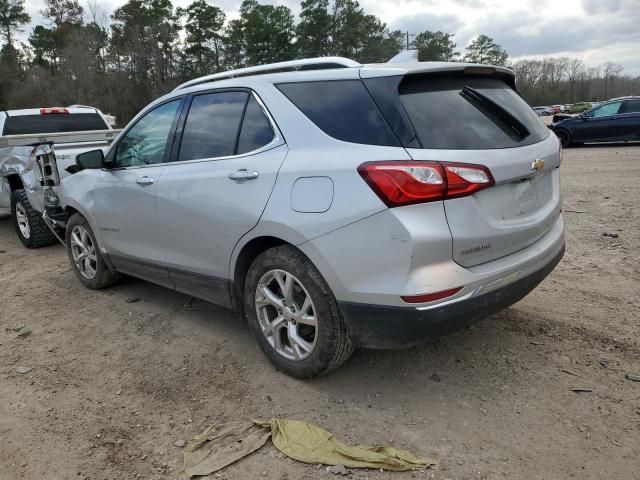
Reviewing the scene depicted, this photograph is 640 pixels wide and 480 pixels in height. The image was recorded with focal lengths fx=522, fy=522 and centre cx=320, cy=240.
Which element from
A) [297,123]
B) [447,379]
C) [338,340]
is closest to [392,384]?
[447,379]

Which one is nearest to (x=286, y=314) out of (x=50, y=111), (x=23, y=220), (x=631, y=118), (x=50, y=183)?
(x=50, y=183)

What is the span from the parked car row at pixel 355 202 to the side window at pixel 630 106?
49.5ft

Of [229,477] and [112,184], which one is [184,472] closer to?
[229,477]

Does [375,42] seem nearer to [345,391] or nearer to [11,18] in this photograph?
[11,18]

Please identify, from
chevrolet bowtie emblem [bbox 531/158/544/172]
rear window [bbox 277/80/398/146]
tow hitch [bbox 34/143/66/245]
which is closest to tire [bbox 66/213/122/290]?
tow hitch [bbox 34/143/66/245]

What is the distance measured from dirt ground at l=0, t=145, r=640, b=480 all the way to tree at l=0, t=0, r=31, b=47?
6366cm

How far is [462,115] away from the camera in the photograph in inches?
112

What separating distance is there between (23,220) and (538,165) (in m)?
6.88

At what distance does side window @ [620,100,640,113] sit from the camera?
1578cm

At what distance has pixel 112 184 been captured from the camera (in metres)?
4.46

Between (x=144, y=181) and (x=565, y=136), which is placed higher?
(x=144, y=181)

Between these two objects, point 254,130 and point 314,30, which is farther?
point 314,30

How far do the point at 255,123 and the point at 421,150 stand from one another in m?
1.20

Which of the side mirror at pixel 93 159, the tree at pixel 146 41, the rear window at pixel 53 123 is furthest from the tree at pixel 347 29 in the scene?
the side mirror at pixel 93 159
